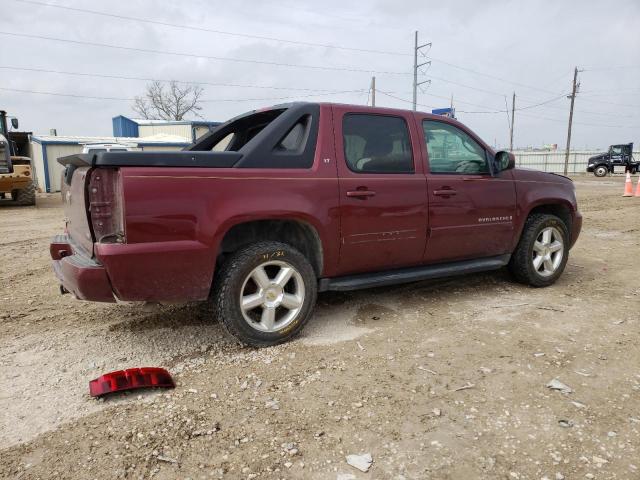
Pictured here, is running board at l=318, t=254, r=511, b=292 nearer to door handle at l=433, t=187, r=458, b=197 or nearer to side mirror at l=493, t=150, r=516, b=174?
door handle at l=433, t=187, r=458, b=197

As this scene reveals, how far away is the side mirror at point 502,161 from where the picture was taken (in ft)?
14.8

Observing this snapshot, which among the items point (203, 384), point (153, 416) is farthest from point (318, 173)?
point (153, 416)

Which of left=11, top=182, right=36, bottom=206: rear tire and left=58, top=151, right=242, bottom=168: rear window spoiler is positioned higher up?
left=58, top=151, right=242, bottom=168: rear window spoiler

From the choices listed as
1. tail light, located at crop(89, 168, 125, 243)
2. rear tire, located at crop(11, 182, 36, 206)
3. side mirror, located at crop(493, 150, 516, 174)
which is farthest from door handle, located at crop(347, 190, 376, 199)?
rear tire, located at crop(11, 182, 36, 206)

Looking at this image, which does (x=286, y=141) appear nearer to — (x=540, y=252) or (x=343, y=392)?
(x=343, y=392)

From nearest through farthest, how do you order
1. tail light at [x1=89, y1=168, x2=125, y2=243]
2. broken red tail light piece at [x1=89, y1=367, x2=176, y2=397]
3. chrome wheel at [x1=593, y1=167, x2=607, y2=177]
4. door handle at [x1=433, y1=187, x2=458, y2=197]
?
broken red tail light piece at [x1=89, y1=367, x2=176, y2=397], tail light at [x1=89, y1=168, x2=125, y2=243], door handle at [x1=433, y1=187, x2=458, y2=197], chrome wheel at [x1=593, y1=167, x2=607, y2=177]

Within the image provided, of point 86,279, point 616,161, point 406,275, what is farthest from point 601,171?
point 86,279

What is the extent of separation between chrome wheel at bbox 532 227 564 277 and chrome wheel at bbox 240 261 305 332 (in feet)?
9.06

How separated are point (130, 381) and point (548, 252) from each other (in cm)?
421

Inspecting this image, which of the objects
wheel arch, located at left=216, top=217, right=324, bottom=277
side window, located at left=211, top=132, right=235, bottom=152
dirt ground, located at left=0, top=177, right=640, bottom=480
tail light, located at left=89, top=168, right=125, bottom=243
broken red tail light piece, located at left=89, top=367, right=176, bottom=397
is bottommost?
dirt ground, located at left=0, top=177, right=640, bottom=480

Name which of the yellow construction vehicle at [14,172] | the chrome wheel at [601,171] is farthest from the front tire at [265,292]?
the chrome wheel at [601,171]

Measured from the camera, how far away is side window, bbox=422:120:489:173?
14.0 ft

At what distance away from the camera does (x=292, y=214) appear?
345 cm

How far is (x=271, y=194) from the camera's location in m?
3.34
